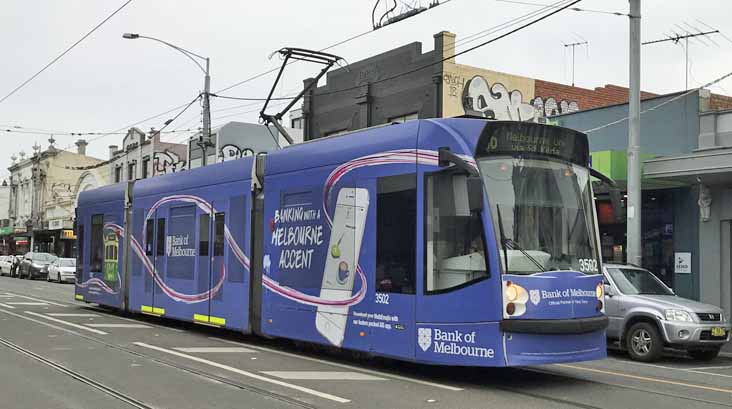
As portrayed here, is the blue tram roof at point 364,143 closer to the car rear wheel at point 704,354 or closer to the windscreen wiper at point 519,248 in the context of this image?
the windscreen wiper at point 519,248

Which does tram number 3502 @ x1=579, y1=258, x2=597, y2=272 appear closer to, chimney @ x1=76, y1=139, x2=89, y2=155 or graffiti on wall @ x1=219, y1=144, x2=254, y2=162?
graffiti on wall @ x1=219, y1=144, x2=254, y2=162

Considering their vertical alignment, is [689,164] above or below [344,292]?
above

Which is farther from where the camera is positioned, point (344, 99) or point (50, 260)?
point (50, 260)

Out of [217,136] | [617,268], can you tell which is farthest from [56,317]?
[217,136]

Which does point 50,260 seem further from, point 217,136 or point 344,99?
point 344,99

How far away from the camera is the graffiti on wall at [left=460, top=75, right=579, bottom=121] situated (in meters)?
26.5

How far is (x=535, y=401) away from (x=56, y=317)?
13650 millimetres

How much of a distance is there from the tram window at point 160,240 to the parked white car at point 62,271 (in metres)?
25.5

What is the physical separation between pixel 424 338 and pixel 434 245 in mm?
1132

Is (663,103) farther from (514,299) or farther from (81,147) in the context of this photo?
(81,147)

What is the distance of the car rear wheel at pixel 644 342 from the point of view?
1291 centimetres

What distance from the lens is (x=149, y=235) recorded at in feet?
55.9

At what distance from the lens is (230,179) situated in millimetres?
13953

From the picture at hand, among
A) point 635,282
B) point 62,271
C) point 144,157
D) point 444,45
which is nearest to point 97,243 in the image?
point 444,45
